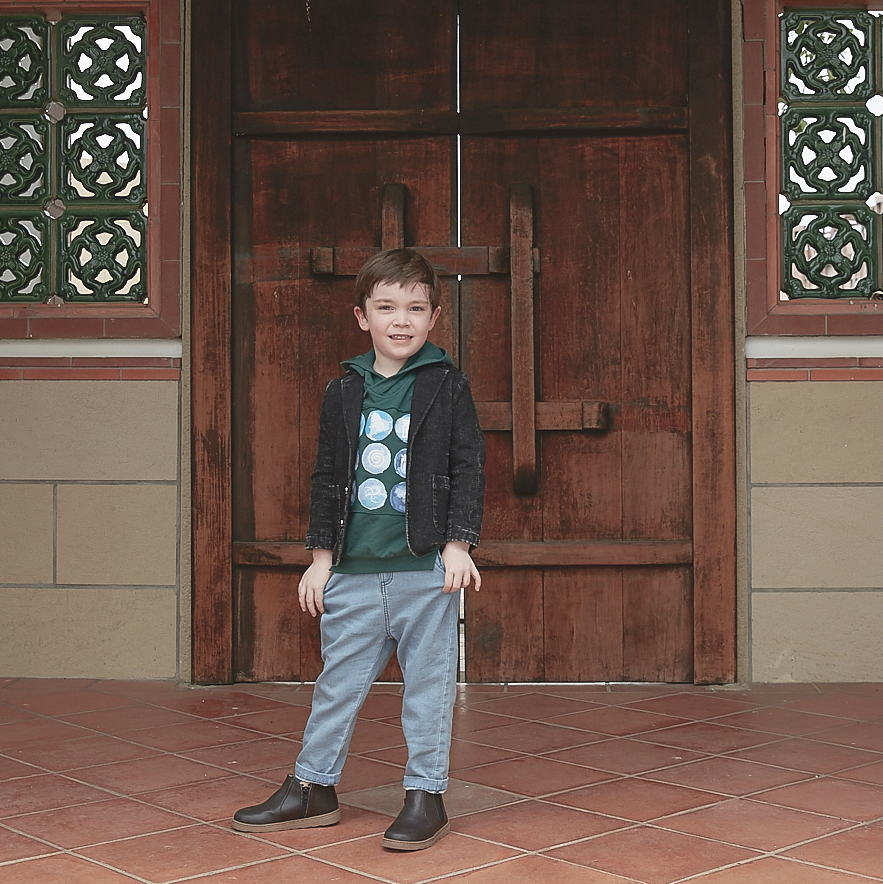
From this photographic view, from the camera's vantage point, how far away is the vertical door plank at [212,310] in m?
3.86

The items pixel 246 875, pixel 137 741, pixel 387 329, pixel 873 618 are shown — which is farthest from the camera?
pixel 873 618

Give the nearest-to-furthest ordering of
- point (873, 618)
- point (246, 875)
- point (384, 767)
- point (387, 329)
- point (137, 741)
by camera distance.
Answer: point (246, 875)
point (387, 329)
point (384, 767)
point (137, 741)
point (873, 618)

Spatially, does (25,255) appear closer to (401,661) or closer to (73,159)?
(73,159)

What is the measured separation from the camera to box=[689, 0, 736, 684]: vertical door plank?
3.81m

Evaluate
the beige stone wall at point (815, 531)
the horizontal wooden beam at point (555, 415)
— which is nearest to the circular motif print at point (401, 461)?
A: the horizontal wooden beam at point (555, 415)

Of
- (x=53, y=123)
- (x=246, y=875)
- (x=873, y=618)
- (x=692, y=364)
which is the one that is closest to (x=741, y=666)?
(x=873, y=618)

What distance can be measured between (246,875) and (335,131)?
250 centimetres

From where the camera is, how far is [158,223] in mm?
3895

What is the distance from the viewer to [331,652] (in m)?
2.39

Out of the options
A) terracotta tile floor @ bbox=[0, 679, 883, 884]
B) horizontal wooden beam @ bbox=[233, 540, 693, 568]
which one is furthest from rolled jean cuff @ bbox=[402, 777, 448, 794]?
horizontal wooden beam @ bbox=[233, 540, 693, 568]

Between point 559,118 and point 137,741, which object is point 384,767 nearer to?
point 137,741

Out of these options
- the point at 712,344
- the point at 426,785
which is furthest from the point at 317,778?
the point at 712,344

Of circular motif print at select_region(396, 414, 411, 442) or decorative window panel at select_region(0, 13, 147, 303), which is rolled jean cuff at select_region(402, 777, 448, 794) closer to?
circular motif print at select_region(396, 414, 411, 442)

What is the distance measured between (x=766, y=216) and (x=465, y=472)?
6.30ft
